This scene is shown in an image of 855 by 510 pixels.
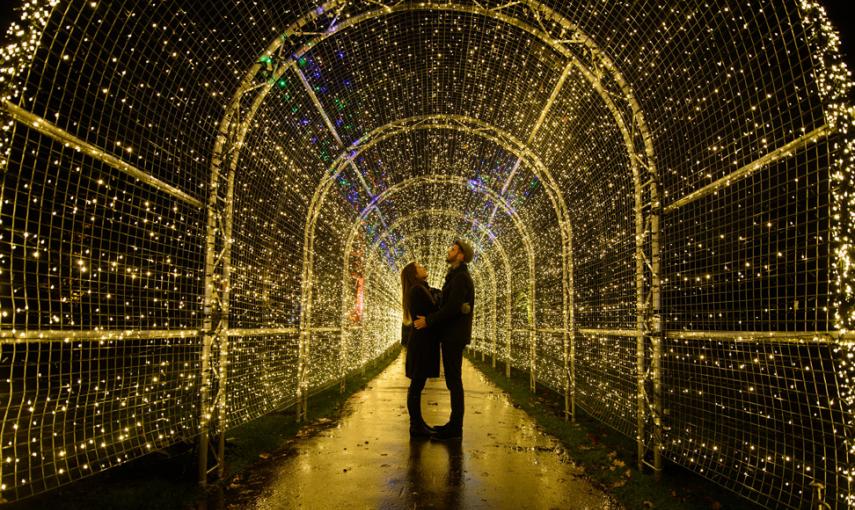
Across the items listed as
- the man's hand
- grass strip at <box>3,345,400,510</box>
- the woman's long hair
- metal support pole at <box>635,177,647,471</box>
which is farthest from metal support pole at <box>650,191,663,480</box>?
grass strip at <box>3,345,400,510</box>

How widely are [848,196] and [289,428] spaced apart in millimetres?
5627

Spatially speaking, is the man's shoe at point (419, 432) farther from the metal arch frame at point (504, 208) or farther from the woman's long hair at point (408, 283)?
the metal arch frame at point (504, 208)

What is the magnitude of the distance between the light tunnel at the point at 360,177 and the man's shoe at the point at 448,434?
166 centimetres

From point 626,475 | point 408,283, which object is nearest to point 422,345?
point 408,283

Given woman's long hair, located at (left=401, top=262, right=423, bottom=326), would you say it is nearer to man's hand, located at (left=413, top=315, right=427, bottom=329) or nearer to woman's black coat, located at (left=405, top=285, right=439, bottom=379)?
woman's black coat, located at (left=405, top=285, right=439, bottom=379)

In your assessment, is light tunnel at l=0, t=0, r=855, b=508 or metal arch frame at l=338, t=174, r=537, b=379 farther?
metal arch frame at l=338, t=174, r=537, b=379

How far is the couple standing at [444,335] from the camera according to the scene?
5.90 m

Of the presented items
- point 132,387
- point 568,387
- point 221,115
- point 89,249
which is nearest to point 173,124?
point 221,115

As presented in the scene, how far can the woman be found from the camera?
6070 millimetres

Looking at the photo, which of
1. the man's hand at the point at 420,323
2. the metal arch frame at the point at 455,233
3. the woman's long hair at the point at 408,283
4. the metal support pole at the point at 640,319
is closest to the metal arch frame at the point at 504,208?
the woman's long hair at the point at 408,283

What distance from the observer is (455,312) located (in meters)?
5.86

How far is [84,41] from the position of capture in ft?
11.0

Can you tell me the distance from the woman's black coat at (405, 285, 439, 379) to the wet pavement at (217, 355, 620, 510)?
74 cm

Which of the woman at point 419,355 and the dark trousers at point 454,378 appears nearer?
the dark trousers at point 454,378
